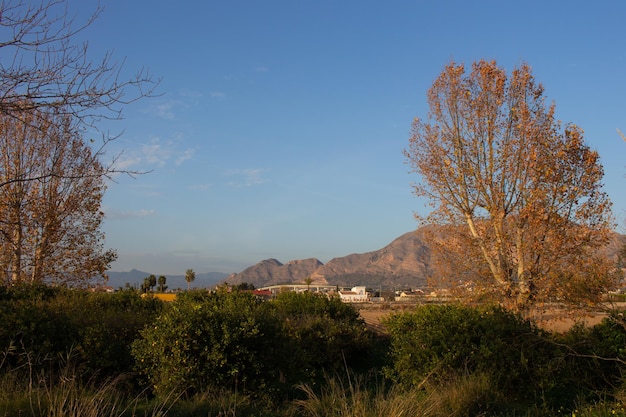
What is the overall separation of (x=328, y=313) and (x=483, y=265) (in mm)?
4958

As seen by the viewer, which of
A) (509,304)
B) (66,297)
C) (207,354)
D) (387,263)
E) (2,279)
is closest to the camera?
(207,354)

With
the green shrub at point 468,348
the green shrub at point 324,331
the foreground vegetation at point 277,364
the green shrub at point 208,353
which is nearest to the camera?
the foreground vegetation at point 277,364

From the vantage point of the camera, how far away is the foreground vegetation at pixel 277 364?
734 cm

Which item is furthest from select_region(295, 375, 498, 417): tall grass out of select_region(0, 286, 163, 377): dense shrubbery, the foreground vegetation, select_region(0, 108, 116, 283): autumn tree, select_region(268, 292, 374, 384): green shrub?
select_region(0, 108, 116, 283): autumn tree

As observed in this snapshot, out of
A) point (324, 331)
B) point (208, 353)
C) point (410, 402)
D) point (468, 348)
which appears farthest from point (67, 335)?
point (468, 348)

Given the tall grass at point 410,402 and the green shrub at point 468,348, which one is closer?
the tall grass at point 410,402

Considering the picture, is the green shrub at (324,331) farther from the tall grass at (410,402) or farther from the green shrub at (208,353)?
the tall grass at (410,402)

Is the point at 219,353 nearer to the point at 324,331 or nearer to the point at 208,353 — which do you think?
the point at 208,353

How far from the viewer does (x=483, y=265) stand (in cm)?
1722

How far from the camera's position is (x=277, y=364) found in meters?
9.63

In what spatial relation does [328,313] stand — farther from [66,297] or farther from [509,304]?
[66,297]

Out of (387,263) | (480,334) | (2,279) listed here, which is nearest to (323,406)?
(480,334)

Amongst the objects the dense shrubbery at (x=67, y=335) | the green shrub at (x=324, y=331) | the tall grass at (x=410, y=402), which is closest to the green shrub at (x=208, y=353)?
the dense shrubbery at (x=67, y=335)

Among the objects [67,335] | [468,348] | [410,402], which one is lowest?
[410,402]
